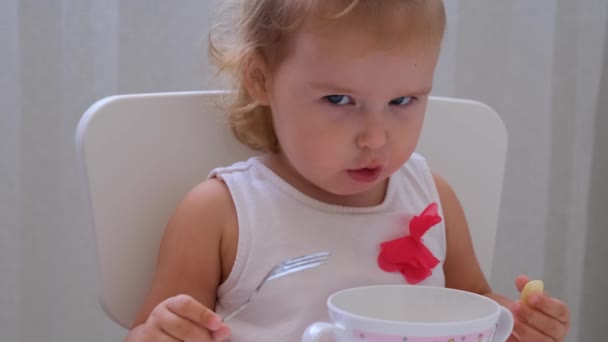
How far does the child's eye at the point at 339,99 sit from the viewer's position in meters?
0.72

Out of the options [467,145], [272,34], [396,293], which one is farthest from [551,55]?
[396,293]

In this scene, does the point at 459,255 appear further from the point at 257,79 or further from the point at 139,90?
the point at 139,90

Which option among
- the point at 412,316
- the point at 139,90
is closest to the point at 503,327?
the point at 412,316

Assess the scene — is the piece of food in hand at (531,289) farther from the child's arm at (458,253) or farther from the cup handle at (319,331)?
the cup handle at (319,331)

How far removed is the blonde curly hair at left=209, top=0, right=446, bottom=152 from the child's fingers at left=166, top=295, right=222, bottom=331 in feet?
0.85

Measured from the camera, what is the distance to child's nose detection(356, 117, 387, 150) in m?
0.71

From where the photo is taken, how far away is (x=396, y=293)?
628 millimetres

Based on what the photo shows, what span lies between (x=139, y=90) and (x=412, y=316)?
68 cm

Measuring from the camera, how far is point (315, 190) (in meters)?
0.84

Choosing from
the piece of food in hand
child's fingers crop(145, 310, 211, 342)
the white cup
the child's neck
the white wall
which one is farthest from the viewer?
the white wall

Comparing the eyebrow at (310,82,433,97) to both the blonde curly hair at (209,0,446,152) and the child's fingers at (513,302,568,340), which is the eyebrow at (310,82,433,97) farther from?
the child's fingers at (513,302,568,340)

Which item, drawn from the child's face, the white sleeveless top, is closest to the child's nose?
the child's face

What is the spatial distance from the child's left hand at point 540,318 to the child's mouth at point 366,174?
0.17 m

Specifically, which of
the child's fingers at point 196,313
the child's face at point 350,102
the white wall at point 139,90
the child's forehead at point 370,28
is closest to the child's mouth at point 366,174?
the child's face at point 350,102
